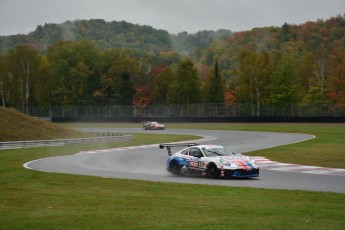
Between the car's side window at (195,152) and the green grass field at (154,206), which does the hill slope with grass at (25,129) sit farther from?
the green grass field at (154,206)

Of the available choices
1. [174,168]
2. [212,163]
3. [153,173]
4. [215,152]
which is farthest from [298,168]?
[153,173]

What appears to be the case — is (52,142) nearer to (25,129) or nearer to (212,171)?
(25,129)

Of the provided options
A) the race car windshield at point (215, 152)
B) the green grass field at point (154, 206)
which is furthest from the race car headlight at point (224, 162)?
the green grass field at point (154, 206)

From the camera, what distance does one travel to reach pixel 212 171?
1930 cm

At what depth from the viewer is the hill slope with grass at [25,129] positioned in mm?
42094

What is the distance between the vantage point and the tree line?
9250cm

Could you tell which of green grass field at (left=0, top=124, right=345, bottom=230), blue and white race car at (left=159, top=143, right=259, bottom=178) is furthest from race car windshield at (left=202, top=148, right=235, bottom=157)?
green grass field at (left=0, top=124, right=345, bottom=230)

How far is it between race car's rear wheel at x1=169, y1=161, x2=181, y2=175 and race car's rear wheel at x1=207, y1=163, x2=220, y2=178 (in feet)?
5.61

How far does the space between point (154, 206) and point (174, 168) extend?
30.4 ft

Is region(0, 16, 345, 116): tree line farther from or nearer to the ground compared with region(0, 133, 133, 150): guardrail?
farther from the ground

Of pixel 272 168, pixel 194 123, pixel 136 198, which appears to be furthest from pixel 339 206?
pixel 194 123

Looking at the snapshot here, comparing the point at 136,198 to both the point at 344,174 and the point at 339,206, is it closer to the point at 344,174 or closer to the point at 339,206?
the point at 339,206

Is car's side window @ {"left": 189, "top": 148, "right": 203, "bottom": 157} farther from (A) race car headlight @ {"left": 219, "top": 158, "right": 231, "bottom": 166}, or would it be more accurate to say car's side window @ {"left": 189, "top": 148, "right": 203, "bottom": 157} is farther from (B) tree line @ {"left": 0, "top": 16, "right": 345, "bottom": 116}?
(B) tree line @ {"left": 0, "top": 16, "right": 345, "bottom": 116}

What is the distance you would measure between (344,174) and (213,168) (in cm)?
471
